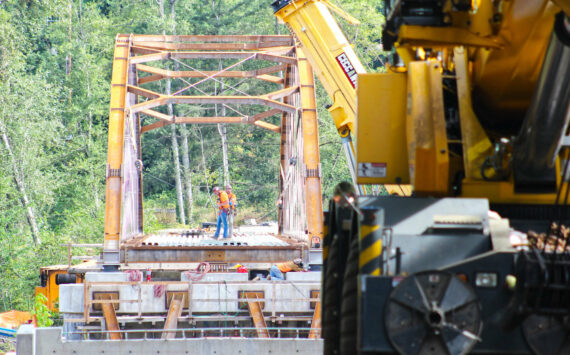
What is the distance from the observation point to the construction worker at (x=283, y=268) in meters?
22.2

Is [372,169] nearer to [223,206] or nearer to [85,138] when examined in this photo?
[223,206]

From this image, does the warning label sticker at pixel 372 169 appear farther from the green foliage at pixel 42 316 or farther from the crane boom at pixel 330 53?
the green foliage at pixel 42 316

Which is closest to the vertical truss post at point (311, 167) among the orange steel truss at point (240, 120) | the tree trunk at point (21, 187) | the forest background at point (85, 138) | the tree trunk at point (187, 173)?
the orange steel truss at point (240, 120)

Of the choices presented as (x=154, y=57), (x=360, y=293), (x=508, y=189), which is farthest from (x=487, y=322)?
(x=154, y=57)

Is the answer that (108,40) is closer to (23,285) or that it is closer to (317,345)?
(23,285)

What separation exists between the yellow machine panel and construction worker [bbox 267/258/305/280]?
14.0 metres

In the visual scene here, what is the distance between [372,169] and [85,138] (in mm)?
49929

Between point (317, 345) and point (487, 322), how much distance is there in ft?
40.5

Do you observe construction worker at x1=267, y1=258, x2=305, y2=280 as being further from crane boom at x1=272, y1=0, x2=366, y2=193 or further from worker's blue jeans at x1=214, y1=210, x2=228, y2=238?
crane boom at x1=272, y1=0, x2=366, y2=193

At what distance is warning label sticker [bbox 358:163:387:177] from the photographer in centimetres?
826

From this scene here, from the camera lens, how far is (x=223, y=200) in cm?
2495

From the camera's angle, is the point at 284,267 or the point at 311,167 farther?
the point at 311,167

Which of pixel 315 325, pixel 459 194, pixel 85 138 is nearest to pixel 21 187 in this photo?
pixel 85 138

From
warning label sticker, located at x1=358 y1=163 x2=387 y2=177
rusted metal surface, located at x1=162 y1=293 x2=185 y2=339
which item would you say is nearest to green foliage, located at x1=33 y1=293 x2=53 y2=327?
rusted metal surface, located at x1=162 y1=293 x2=185 y2=339
